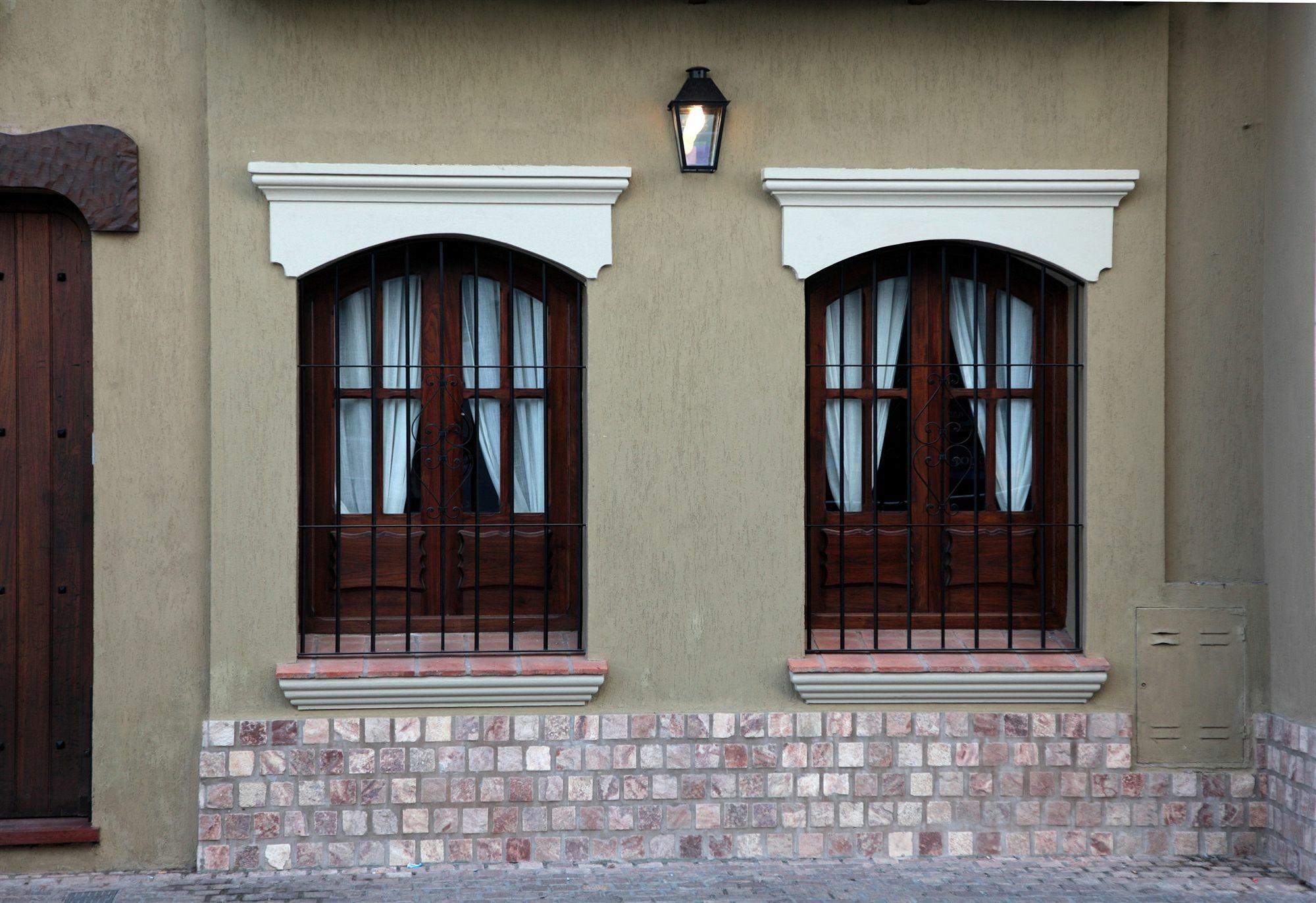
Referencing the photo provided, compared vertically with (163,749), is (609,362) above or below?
above

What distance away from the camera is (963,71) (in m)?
5.45

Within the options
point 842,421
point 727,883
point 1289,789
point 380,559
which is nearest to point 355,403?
point 380,559

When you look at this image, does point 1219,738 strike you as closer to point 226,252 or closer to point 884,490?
point 884,490

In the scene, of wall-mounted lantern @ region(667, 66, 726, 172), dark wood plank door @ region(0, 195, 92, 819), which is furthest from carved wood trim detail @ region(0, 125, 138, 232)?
wall-mounted lantern @ region(667, 66, 726, 172)

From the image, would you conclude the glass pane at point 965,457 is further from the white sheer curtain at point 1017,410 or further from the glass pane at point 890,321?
the glass pane at point 890,321

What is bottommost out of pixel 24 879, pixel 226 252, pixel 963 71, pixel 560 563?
pixel 24 879

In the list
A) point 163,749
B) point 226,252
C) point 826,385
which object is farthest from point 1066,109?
point 163,749

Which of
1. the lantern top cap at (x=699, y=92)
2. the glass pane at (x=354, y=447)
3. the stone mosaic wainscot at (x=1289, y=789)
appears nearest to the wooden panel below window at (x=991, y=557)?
the stone mosaic wainscot at (x=1289, y=789)

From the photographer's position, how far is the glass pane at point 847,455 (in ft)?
18.8

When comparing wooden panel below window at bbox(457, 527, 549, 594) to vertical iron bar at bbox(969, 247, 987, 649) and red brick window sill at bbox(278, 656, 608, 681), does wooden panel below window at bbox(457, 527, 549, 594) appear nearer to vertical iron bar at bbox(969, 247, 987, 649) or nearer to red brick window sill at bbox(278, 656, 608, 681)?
red brick window sill at bbox(278, 656, 608, 681)

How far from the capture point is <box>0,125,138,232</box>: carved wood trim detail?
5156mm

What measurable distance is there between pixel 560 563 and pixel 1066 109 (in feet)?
9.83

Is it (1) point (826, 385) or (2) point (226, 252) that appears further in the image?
(1) point (826, 385)

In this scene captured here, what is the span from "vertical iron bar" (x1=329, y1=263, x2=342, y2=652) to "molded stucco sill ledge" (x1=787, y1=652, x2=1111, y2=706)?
1.99 metres
